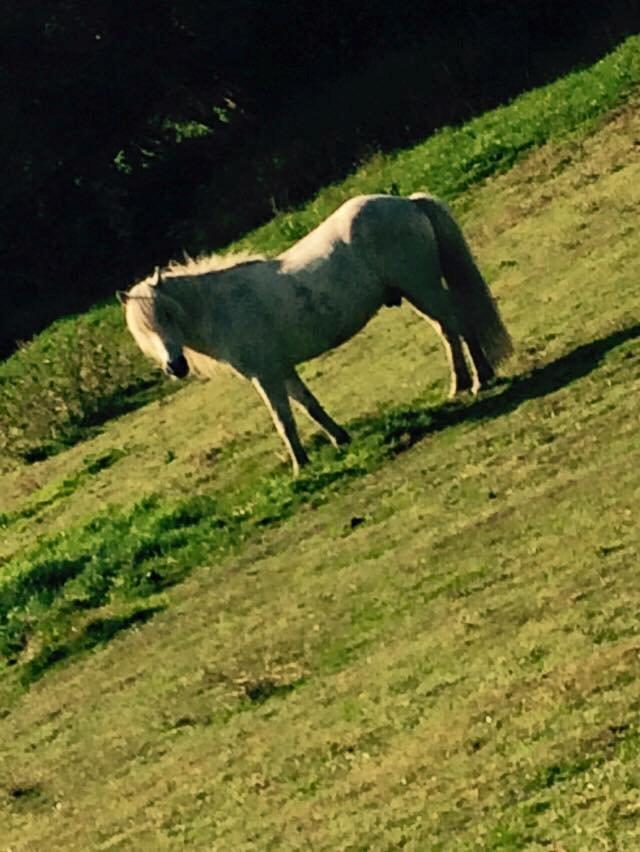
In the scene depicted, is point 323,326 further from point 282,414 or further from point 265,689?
point 265,689

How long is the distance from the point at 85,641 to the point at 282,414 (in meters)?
2.38

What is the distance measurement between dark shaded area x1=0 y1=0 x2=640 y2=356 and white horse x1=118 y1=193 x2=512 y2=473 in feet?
51.6

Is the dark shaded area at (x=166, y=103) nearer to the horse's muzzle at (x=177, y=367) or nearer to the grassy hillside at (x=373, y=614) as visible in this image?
the grassy hillside at (x=373, y=614)

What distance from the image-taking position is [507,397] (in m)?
11.7

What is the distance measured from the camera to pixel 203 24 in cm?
3278

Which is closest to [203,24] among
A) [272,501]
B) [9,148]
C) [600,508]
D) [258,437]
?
[9,148]

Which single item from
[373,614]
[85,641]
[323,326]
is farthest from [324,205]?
[373,614]

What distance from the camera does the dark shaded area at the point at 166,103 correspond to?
29.5 m

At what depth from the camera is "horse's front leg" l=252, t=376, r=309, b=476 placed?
12359 mm

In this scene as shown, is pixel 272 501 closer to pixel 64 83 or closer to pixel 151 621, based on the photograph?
pixel 151 621

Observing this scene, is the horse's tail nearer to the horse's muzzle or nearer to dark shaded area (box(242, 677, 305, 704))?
the horse's muzzle

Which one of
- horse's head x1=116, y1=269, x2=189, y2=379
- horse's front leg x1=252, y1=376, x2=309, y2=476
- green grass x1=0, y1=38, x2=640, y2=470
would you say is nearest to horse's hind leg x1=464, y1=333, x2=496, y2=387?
horse's front leg x1=252, y1=376, x2=309, y2=476

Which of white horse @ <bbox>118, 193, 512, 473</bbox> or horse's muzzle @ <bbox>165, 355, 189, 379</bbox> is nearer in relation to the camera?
horse's muzzle @ <bbox>165, 355, 189, 379</bbox>

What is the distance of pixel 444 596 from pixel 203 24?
25.9m
